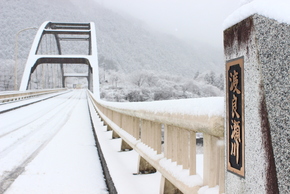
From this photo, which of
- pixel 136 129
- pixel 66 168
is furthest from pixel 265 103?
pixel 66 168

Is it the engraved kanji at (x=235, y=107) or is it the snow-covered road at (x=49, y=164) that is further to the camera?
the snow-covered road at (x=49, y=164)

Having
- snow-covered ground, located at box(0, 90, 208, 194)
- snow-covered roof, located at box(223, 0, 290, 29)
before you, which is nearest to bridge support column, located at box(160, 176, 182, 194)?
snow-covered ground, located at box(0, 90, 208, 194)

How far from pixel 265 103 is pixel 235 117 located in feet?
0.71

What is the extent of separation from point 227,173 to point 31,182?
3.48 meters

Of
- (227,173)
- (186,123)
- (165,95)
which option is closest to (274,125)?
(227,173)

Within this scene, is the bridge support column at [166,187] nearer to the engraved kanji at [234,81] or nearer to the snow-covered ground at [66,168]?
the snow-covered ground at [66,168]

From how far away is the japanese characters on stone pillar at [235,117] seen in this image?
1275 mm

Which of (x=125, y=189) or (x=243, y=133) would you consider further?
(x=125, y=189)

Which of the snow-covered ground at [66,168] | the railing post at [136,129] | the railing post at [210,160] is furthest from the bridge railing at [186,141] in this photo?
the railing post at [136,129]

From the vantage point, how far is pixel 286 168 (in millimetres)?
1118

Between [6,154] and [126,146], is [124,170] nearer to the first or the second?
[126,146]

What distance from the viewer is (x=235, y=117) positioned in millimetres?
1327

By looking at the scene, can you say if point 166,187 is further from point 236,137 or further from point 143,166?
point 236,137

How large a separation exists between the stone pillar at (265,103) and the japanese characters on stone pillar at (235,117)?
0.05ft
